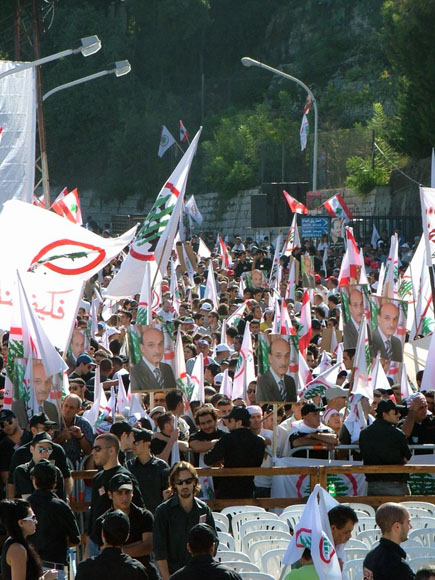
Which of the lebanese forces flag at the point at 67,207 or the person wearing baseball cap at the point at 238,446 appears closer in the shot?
the person wearing baseball cap at the point at 238,446

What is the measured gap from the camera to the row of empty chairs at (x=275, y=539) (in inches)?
312

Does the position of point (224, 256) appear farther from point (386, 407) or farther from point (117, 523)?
point (117, 523)

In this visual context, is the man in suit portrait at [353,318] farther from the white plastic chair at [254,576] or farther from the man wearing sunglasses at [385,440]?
the white plastic chair at [254,576]

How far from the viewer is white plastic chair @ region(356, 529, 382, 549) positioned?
8883 mm

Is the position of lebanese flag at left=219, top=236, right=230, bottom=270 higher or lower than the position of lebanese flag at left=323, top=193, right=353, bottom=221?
lower

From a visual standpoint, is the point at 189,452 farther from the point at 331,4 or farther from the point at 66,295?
the point at 331,4

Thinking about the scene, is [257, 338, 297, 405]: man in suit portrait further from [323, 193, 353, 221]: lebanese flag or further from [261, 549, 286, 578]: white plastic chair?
[323, 193, 353, 221]: lebanese flag

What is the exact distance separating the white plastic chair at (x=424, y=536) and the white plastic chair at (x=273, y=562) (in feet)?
3.08

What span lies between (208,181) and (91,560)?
5083cm

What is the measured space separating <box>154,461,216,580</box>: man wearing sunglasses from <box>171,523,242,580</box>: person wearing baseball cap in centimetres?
123

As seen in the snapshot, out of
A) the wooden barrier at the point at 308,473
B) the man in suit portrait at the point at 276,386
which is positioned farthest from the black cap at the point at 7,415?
the man in suit portrait at the point at 276,386

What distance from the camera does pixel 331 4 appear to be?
64.5 meters

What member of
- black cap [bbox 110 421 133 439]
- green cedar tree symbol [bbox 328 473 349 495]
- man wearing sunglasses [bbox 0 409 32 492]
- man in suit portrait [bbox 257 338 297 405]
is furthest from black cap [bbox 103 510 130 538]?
man in suit portrait [bbox 257 338 297 405]

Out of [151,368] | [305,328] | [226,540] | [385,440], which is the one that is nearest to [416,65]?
[305,328]
